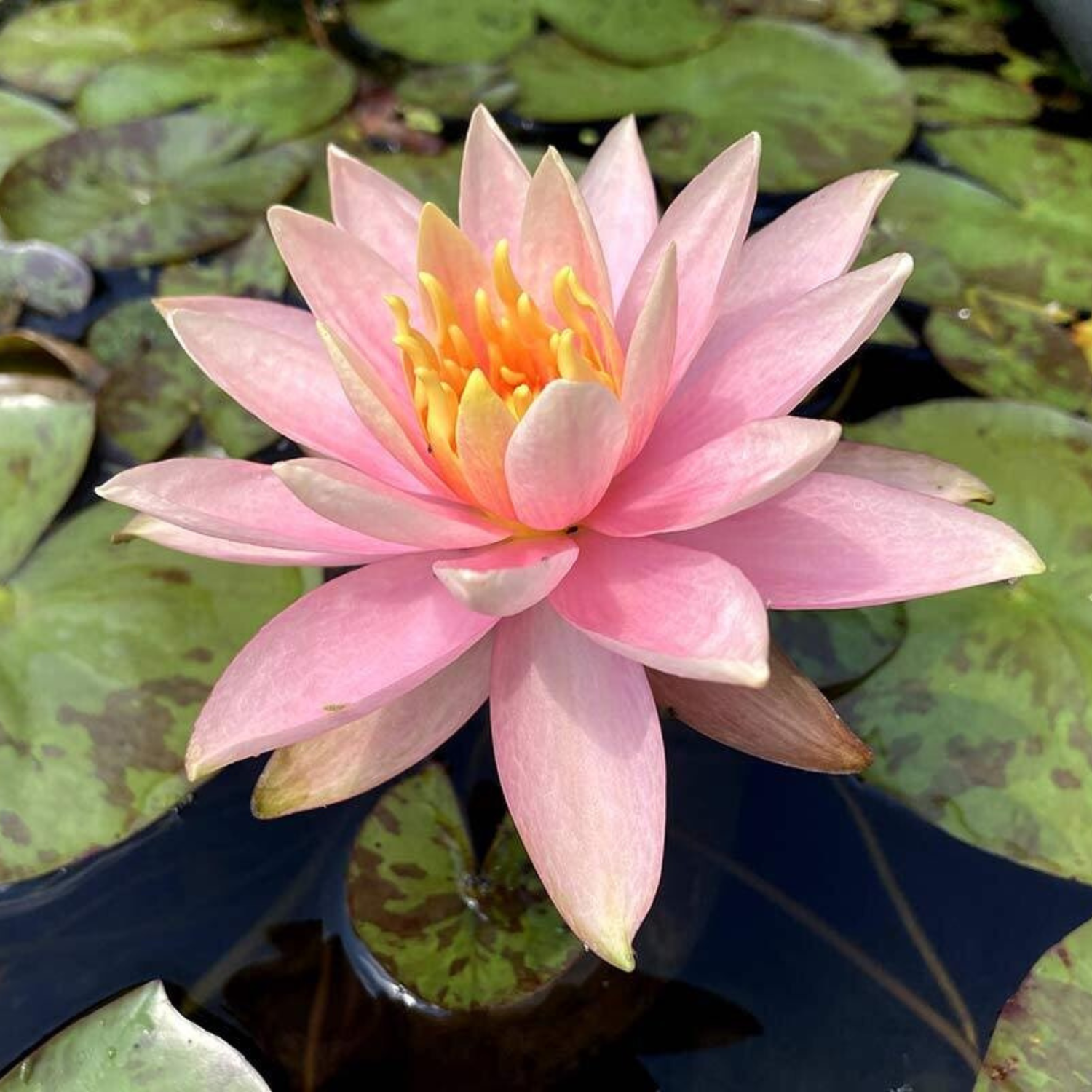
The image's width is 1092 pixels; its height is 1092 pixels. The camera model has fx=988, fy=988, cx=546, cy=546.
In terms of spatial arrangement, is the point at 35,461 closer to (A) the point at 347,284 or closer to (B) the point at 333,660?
(A) the point at 347,284

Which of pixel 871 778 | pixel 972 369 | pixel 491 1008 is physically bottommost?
pixel 491 1008

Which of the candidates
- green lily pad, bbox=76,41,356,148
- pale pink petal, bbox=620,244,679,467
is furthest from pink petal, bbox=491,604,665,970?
green lily pad, bbox=76,41,356,148

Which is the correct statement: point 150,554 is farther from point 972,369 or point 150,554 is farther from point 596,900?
point 972,369

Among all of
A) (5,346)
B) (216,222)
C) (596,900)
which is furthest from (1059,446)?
(5,346)

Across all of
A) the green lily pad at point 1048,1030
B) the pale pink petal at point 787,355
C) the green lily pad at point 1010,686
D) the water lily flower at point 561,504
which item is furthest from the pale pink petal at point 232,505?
the green lily pad at point 1048,1030

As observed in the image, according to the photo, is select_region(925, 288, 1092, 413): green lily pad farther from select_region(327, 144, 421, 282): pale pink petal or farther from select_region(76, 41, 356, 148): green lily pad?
select_region(76, 41, 356, 148): green lily pad

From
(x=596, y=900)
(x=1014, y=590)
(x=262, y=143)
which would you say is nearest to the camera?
(x=596, y=900)
